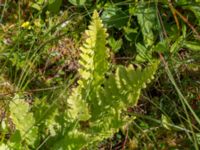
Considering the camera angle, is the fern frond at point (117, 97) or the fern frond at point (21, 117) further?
the fern frond at point (21, 117)

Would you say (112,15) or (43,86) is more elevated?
(112,15)

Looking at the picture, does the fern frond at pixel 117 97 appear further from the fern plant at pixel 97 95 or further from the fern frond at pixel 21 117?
the fern frond at pixel 21 117

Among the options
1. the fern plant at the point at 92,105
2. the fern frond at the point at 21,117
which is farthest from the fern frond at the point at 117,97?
the fern frond at the point at 21,117

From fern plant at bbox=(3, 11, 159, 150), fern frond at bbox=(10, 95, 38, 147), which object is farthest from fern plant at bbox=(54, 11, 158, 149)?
fern frond at bbox=(10, 95, 38, 147)

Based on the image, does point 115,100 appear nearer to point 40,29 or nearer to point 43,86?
point 43,86

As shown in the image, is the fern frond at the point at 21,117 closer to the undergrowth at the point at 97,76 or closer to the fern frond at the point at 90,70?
the undergrowth at the point at 97,76

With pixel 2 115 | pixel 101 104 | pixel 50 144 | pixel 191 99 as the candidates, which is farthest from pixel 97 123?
pixel 191 99

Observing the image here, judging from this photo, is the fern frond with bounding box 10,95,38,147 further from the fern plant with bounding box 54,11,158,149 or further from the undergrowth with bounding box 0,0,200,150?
the fern plant with bounding box 54,11,158,149

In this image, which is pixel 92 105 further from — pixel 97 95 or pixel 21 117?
pixel 21 117

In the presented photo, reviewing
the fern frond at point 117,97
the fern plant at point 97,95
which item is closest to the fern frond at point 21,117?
the fern plant at point 97,95

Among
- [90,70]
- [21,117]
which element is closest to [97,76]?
[90,70]

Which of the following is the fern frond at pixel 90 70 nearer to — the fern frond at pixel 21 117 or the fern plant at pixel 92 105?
the fern plant at pixel 92 105
